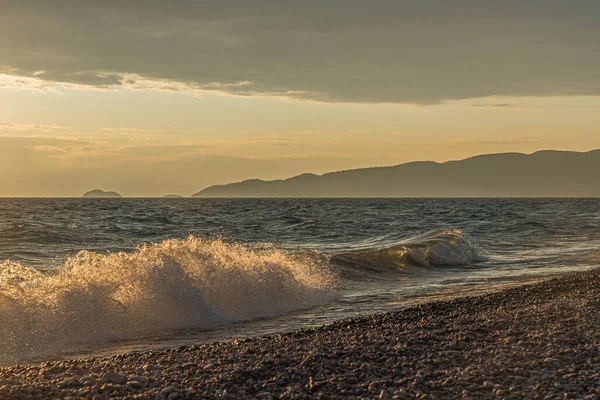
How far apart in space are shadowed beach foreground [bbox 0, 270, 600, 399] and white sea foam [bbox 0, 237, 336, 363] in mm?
3001

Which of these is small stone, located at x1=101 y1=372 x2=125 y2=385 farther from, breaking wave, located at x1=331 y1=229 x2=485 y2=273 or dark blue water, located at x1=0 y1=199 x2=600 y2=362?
breaking wave, located at x1=331 y1=229 x2=485 y2=273

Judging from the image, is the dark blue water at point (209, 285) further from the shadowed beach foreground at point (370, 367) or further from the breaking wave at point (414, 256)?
the shadowed beach foreground at point (370, 367)

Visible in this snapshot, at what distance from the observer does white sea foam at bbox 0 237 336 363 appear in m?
11.3

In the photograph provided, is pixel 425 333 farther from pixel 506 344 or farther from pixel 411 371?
pixel 411 371

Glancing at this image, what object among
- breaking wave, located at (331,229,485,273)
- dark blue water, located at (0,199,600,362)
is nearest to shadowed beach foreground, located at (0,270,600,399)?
dark blue water, located at (0,199,600,362)

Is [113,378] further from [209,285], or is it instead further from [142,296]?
[209,285]

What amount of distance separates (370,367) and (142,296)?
23.5ft

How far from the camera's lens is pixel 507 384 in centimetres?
707

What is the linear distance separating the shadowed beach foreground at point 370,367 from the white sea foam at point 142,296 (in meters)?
3.00

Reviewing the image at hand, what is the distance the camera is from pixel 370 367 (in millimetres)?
7543

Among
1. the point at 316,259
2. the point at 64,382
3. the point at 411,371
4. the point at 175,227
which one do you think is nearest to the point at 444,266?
the point at 316,259

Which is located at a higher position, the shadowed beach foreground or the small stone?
the small stone

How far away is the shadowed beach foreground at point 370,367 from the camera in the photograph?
6801mm

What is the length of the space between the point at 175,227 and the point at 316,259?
21237 millimetres
